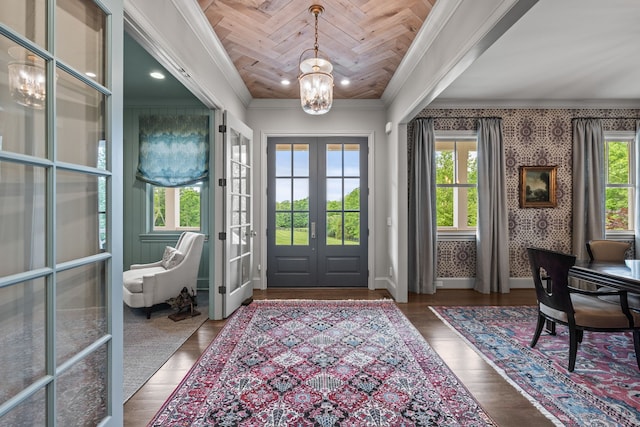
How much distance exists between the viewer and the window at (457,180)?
4.97 m

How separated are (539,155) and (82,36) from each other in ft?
18.5

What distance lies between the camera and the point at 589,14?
8.77 ft

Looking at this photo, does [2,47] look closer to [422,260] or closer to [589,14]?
[589,14]

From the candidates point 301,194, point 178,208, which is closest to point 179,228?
point 178,208

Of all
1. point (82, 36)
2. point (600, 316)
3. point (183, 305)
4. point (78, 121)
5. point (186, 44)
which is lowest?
point (183, 305)

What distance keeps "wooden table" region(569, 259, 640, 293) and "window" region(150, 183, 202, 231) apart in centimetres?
483

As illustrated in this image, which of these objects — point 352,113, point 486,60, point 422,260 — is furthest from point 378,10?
point 422,260

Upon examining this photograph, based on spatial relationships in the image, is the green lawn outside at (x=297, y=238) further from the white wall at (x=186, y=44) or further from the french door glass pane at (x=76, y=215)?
the french door glass pane at (x=76, y=215)

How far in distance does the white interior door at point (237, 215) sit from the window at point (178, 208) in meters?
1.20

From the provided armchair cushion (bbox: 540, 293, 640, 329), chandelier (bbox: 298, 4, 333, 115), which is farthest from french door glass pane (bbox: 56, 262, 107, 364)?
armchair cushion (bbox: 540, 293, 640, 329)

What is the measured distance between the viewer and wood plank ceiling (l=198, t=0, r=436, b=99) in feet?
8.30

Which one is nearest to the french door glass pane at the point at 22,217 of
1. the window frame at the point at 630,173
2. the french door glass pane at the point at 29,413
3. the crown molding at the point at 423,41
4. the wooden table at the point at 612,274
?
→ the french door glass pane at the point at 29,413

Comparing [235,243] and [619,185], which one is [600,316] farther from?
[619,185]

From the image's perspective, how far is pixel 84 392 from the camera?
1.35m
